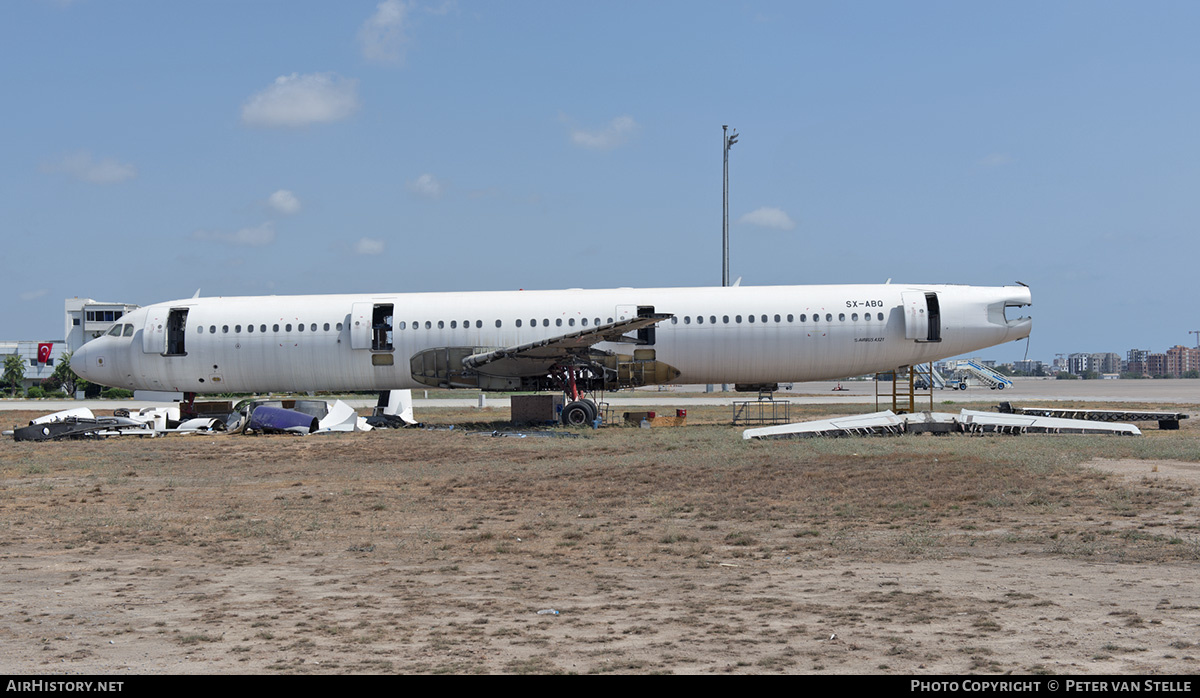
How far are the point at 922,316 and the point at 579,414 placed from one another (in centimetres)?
993

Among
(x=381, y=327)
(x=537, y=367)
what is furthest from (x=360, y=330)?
(x=537, y=367)

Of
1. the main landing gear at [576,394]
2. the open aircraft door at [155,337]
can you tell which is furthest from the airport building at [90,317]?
the main landing gear at [576,394]

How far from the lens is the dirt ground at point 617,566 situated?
247 inches

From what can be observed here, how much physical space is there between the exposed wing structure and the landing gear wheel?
0.95 m

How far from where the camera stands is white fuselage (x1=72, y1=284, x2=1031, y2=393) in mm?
27453

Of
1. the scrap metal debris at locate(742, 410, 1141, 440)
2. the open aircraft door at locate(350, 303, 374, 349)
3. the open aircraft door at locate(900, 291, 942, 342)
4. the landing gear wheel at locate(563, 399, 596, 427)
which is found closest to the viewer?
the scrap metal debris at locate(742, 410, 1141, 440)

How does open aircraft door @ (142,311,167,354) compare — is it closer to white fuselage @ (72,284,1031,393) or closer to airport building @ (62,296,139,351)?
white fuselage @ (72,284,1031,393)

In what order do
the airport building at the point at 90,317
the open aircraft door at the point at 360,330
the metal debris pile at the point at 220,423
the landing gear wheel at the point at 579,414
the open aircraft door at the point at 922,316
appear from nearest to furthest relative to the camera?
the metal debris pile at the point at 220,423 < the landing gear wheel at the point at 579,414 < the open aircraft door at the point at 922,316 < the open aircraft door at the point at 360,330 < the airport building at the point at 90,317

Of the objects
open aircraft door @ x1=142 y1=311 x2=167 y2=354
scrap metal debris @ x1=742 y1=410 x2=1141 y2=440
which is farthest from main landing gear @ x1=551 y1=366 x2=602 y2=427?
open aircraft door @ x1=142 y1=311 x2=167 y2=354

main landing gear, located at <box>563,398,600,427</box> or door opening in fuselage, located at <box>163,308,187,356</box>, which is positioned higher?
door opening in fuselage, located at <box>163,308,187,356</box>

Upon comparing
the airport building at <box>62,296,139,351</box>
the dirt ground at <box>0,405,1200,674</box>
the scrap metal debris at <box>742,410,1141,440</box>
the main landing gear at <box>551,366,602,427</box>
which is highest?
the airport building at <box>62,296,139,351</box>

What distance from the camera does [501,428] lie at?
89.8 ft

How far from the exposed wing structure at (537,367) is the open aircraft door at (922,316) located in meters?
6.61

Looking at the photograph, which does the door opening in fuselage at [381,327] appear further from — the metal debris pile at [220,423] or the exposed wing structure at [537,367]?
the metal debris pile at [220,423]
